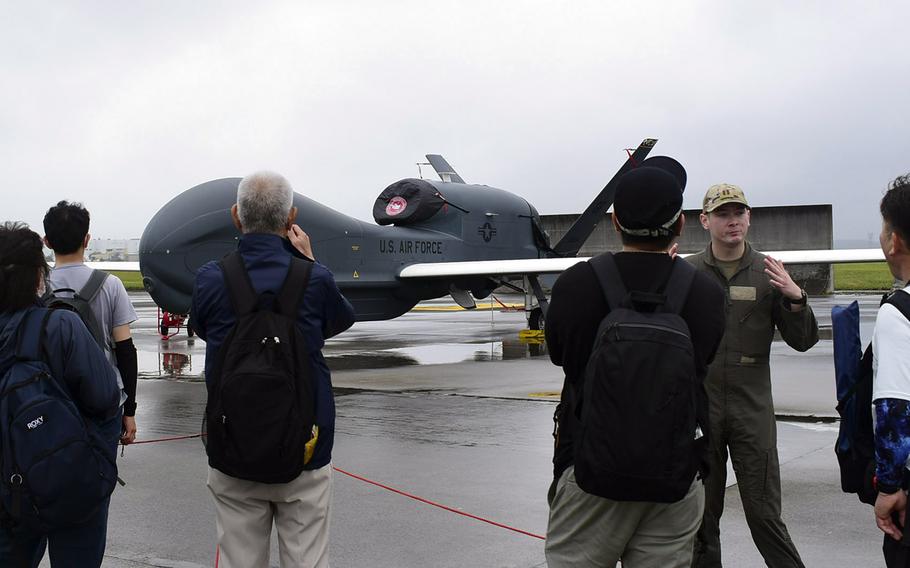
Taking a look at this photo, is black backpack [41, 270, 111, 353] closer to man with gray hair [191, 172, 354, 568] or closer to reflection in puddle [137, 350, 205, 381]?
man with gray hair [191, 172, 354, 568]

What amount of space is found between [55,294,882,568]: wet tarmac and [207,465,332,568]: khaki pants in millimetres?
1490

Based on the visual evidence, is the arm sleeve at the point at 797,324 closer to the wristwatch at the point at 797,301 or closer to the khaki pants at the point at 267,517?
the wristwatch at the point at 797,301

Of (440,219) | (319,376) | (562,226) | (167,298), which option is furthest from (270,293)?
(562,226)

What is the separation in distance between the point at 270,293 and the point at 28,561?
1.39 metres

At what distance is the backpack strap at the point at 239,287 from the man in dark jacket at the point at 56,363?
0.61m

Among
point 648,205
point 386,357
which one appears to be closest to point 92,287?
point 648,205

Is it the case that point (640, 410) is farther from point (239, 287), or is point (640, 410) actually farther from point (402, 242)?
point (402, 242)

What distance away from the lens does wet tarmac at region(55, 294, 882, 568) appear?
16.7ft

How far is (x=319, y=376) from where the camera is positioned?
11.2 feet

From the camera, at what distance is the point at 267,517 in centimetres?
348

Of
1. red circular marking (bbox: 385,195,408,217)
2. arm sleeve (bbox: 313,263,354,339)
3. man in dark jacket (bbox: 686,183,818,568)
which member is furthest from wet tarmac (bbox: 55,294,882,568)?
red circular marking (bbox: 385,195,408,217)

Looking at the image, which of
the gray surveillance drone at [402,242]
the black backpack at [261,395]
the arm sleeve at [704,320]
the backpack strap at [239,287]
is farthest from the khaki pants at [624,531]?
the gray surveillance drone at [402,242]

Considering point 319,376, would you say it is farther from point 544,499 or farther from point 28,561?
point 544,499

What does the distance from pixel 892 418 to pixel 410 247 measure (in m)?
15.4
